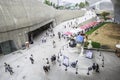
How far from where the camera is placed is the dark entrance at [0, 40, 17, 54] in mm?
31084

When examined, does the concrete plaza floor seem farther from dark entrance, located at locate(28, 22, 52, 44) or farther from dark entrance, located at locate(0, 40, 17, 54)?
dark entrance, located at locate(28, 22, 52, 44)

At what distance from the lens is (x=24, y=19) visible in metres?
35.4

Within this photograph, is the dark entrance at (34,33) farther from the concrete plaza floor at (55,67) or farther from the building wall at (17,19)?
the concrete plaza floor at (55,67)

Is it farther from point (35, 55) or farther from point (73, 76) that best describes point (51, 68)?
point (35, 55)

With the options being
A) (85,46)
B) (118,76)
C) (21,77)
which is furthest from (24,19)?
(118,76)

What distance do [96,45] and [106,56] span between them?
4.08 metres

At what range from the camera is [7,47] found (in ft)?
104

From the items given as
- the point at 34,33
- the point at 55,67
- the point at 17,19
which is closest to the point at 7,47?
the point at 17,19

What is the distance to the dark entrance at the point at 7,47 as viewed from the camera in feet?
102

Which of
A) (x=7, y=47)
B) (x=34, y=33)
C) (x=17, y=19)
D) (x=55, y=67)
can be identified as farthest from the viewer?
(x=34, y=33)

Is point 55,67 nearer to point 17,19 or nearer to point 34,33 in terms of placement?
point 17,19

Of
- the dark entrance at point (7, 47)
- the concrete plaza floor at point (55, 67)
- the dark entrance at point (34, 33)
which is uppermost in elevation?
the dark entrance at point (34, 33)

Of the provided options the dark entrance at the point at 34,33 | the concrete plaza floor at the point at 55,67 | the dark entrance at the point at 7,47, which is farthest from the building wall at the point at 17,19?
the concrete plaza floor at the point at 55,67

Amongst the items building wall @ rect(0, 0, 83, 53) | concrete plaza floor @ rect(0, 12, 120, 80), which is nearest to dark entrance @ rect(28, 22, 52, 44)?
building wall @ rect(0, 0, 83, 53)
